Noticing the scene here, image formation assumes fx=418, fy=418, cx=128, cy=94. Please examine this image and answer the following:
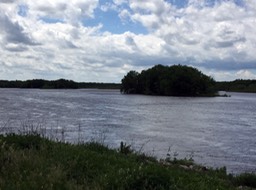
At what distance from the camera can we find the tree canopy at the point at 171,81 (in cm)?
13675

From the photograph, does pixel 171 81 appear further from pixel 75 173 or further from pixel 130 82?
pixel 75 173

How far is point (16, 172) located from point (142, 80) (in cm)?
14499

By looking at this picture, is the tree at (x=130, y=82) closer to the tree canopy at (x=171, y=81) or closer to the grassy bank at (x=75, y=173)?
the tree canopy at (x=171, y=81)

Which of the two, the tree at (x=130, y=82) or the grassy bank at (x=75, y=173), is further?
the tree at (x=130, y=82)

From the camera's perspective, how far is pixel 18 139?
1077 centimetres

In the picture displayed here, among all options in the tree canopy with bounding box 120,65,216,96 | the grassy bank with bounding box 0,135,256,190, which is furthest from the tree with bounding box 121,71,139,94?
the grassy bank with bounding box 0,135,256,190

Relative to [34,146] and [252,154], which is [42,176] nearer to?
[34,146]

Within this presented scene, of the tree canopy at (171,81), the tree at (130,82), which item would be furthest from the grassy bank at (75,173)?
the tree at (130,82)

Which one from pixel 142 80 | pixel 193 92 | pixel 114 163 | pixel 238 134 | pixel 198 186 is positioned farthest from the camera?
pixel 142 80

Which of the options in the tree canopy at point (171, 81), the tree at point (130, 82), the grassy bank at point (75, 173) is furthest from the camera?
the tree at point (130, 82)

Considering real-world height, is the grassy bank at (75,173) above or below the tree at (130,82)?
below

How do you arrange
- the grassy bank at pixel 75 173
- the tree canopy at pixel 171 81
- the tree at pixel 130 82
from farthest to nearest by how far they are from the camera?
the tree at pixel 130 82 → the tree canopy at pixel 171 81 → the grassy bank at pixel 75 173

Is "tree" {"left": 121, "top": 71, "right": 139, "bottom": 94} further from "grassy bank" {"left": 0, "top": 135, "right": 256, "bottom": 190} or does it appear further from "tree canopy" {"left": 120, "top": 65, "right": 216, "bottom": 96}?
"grassy bank" {"left": 0, "top": 135, "right": 256, "bottom": 190}

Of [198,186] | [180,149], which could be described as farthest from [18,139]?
[180,149]
